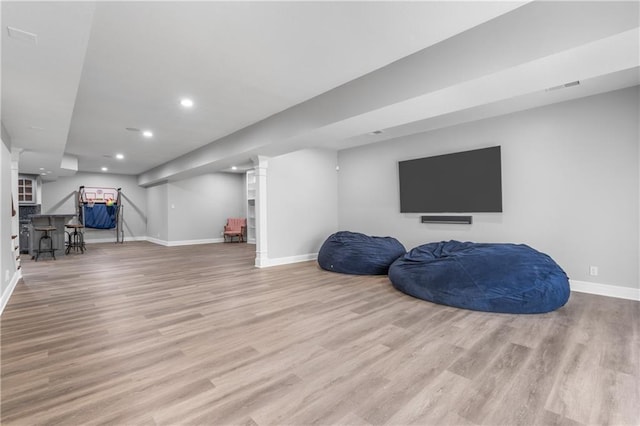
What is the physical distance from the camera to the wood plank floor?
5.31 feet

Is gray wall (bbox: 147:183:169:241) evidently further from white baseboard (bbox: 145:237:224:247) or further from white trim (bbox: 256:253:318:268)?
white trim (bbox: 256:253:318:268)

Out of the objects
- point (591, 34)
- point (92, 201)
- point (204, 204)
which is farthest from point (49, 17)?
point (92, 201)

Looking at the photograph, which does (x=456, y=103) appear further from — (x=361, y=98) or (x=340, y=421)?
(x=340, y=421)

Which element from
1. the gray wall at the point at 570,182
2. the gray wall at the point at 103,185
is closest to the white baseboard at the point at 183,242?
the gray wall at the point at 103,185

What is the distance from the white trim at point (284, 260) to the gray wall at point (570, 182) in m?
2.61

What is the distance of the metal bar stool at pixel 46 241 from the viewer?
7.02 m

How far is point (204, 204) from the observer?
10.5 meters

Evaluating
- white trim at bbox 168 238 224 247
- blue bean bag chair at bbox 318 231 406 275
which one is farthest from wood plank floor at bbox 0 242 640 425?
white trim at bbox 168 238 224 247

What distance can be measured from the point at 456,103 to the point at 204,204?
921 centimetres

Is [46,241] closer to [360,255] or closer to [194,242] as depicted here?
[194,242]

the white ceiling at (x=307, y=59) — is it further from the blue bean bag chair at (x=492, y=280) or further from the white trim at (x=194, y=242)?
the white trim at (x=194, y=242)

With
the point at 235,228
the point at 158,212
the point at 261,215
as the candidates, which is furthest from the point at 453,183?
the point at 158,212

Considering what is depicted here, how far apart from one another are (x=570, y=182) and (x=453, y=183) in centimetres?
152

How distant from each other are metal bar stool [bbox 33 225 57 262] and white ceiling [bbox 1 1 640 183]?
3621 millimetres
